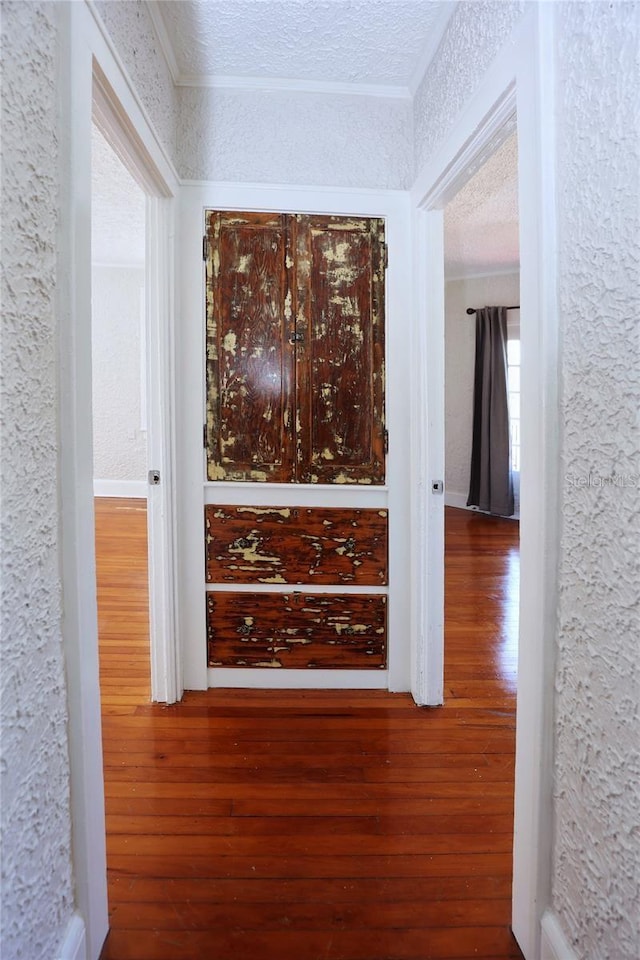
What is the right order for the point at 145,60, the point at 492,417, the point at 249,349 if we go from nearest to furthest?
the point at 145,60 < the point at 249,349 < the point at 492,417

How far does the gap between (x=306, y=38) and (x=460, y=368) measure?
15.4 ft

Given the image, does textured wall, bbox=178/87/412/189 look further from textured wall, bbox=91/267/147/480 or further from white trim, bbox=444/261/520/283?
textured wall, bbox=91/267/147/480

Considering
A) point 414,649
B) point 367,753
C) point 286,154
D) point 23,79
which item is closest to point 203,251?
point 286,154

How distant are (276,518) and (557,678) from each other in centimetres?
134

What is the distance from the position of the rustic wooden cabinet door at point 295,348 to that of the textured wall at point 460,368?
14.0 feet

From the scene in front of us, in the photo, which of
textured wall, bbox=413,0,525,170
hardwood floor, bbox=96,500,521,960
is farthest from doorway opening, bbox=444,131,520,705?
textured wall, bbox=413,0,525,170

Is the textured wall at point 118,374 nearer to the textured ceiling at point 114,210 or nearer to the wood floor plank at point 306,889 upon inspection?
the textured ceiling at point 114,210

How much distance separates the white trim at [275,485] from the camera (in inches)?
83.3

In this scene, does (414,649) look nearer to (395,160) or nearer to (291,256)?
(291,256)

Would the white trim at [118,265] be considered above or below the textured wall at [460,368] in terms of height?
above

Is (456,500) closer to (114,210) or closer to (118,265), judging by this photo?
(114,210)

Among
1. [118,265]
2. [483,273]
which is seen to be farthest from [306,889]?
[118,265]

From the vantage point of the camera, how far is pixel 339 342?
7.10 feet

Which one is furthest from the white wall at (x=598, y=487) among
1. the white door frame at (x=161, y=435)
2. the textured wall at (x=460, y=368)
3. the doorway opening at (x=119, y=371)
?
the textured wall at (x=460, y=368)
